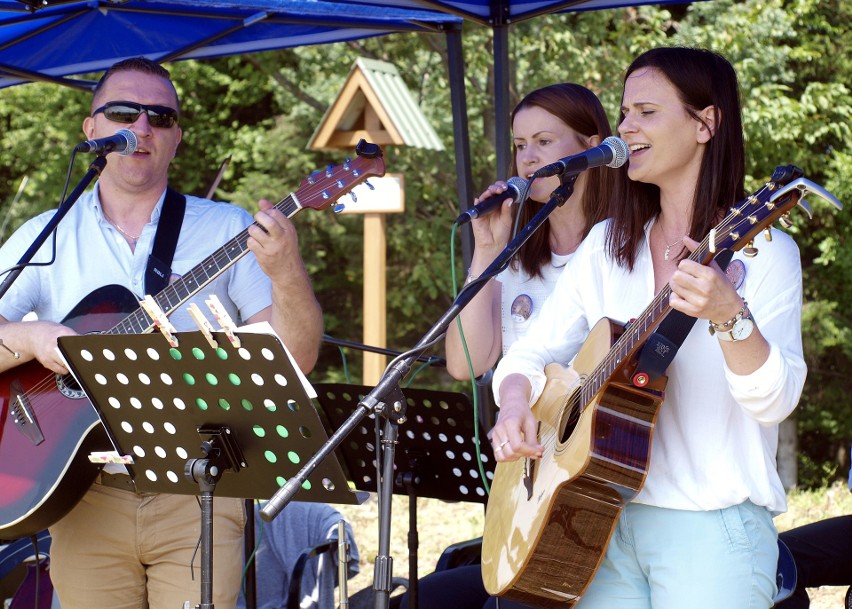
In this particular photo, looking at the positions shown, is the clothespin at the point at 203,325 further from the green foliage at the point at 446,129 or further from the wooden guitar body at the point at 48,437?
the green foliage at the point at 446,129

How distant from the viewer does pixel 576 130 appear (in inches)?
137

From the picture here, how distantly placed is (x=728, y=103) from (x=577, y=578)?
3.82 ft

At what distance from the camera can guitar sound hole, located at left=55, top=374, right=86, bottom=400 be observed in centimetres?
313

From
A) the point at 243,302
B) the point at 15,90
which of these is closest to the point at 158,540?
the point at 243,302

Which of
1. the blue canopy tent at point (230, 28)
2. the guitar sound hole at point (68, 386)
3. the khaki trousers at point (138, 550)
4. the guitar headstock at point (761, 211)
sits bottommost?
the khaki trousers at point (138, 550)

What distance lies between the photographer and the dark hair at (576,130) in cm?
338

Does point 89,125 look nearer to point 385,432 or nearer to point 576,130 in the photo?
point 576,130

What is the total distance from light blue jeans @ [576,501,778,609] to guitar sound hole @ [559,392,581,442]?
0.26 metres

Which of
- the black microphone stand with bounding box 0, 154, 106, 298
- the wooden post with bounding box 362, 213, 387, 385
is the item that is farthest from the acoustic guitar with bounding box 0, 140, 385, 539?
the wooden post with bounding box 362, 213, 387, 385

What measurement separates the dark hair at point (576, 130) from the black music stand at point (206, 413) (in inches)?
44.6

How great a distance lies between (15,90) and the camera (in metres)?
13.4

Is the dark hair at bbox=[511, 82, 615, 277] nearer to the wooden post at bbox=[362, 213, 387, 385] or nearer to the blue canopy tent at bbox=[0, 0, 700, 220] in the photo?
the blue canopy tent at bbox=[0, 0, 700, 220]

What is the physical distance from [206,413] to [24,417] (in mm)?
860

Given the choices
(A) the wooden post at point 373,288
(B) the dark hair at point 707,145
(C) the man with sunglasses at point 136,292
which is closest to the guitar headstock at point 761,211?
(B) the dark hair at point 707,145
